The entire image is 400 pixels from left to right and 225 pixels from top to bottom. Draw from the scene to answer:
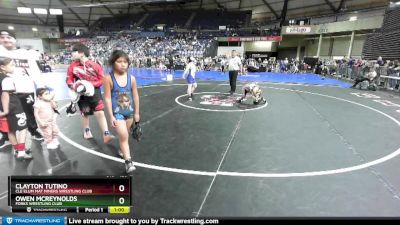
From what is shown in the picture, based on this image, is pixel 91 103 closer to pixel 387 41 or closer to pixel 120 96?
pixel 120 96

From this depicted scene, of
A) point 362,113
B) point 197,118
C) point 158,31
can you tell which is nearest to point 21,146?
point 197,118

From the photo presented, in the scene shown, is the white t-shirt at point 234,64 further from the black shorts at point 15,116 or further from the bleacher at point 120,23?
the bleacher at point 120,23

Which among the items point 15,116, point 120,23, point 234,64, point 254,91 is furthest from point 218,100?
point 120,23

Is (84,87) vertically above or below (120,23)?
below

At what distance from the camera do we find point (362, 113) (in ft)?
25.7

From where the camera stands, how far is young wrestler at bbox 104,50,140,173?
11.4ft

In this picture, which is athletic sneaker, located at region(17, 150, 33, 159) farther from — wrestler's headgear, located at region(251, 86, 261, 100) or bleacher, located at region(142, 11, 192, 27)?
bleacher, located at region(142, 11, 192, 27)

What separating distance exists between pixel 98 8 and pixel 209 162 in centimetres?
5295

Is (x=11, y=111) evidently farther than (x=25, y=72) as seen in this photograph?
No

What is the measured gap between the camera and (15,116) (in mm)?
4027

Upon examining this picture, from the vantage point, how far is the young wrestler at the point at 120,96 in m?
3.49

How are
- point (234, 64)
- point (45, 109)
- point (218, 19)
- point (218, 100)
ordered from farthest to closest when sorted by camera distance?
point (218, 19)
point (234, 64)
point (218, 100)
point (45, 109)
